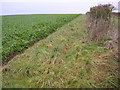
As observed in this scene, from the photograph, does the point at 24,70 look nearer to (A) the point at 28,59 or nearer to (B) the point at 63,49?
(A) the point at 28,59

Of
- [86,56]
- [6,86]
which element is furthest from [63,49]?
[6,86]

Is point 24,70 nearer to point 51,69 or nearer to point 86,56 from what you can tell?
point 51,69

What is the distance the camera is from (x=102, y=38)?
5.20 m

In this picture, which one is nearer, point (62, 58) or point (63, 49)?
point (62, 58)

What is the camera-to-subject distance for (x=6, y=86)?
2719mm

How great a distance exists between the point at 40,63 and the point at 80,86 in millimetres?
1512

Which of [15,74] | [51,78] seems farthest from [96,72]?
[15,74]

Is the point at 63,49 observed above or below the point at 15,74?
above

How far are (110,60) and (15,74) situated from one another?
2931 millimetres

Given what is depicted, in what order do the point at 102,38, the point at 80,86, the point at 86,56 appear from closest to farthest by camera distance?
the point at 80,86, the point at 86,56, the point at 102,38

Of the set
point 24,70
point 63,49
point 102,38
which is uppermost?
point 102,38

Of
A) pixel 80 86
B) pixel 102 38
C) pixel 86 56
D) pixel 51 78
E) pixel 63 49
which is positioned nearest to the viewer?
pixel 80 86

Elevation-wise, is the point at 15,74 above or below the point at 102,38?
below

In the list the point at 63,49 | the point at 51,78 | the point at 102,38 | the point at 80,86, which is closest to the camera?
the point at 80,86
